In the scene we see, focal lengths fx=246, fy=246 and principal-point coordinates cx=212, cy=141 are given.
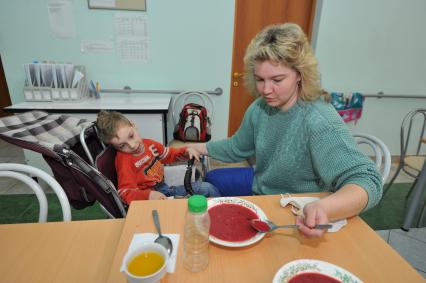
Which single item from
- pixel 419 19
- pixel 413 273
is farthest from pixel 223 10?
pixel 413 273

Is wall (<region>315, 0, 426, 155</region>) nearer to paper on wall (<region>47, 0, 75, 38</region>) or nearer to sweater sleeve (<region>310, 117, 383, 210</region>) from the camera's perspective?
sweater sleeve (<region>310, 117, 383, 210</region>)

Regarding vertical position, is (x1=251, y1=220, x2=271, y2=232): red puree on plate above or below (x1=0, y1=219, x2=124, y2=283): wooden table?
above

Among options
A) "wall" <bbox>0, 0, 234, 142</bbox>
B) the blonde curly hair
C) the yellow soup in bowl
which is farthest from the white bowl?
"wall" <bbox>0, 0, 234, 142</bbox>

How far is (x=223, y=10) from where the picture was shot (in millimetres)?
2518

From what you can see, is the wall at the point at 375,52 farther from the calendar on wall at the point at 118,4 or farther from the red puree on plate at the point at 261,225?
the red puree on plate at the point at 261,225

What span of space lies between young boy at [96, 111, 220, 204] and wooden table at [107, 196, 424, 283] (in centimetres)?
47

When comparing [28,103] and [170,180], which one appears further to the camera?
[28,103]

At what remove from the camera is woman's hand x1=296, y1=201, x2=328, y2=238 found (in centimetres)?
67

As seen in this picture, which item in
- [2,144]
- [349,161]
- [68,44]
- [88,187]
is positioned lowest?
[2,144]

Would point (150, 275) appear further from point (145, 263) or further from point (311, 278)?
point (311, 278)

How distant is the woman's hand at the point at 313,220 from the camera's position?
0.67 m

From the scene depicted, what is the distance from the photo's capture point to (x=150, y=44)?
2561mm

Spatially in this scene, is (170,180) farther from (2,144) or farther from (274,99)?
(2,144)

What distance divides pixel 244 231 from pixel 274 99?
21.3 inches
